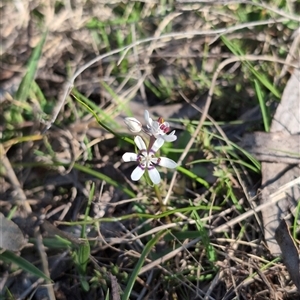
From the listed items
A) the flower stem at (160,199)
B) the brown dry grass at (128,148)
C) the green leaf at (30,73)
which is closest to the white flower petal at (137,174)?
the flower stem at (160,199)

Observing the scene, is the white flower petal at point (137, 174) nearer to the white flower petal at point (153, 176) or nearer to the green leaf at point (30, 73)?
the white flower petal at point (153, 176)

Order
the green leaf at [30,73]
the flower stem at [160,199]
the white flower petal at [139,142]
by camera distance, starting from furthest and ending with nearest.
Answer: the green leaf at [30,73]
the flower stem at [160,199]
the white flower petal at [139,142]

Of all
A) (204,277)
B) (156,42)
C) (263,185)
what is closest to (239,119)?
(263,185)

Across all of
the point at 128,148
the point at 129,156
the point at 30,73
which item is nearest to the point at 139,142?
the point at 129,156

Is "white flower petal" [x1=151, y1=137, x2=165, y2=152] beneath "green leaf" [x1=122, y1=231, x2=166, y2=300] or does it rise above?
above

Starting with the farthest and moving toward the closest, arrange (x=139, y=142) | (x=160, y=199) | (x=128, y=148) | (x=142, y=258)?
(x=128, y=148)
(x=160, y=199)
(x=142, y=258)
(x=139, y=142)

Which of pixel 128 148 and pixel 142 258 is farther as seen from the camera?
pixel 128 148

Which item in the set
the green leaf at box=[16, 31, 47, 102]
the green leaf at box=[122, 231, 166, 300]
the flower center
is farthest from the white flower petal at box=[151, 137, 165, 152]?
the green leaf at box=[16, 31, 47, 102]

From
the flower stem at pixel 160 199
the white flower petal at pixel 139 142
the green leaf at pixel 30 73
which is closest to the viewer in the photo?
the white flower petal at pixel 139 142

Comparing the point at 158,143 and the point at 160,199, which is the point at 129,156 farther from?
the point at 160,199

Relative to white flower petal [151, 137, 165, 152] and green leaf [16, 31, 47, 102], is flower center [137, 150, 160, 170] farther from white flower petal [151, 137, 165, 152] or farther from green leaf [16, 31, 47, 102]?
green leaf [16, 31, 47, 102]

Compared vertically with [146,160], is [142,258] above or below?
below
